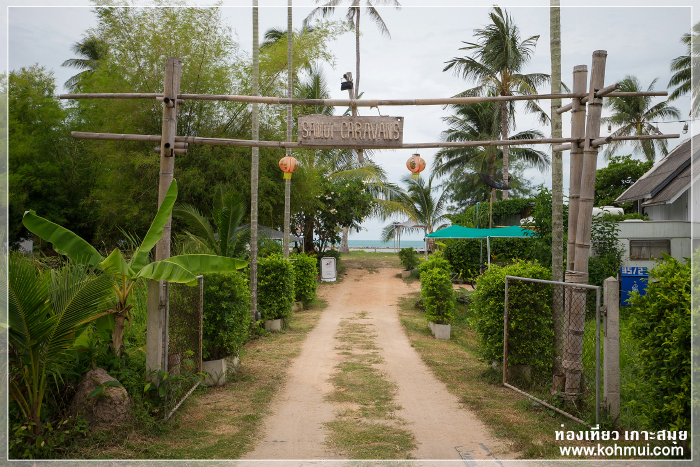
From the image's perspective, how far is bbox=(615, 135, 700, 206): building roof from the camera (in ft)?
46.5

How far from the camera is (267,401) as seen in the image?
643 cm

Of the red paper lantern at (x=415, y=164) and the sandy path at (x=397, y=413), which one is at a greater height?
the red paper lantern at (x=415, y=164)

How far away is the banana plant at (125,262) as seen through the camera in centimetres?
479

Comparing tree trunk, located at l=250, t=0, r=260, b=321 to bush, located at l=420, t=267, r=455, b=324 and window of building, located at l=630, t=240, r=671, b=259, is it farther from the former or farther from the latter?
window of building, located at l=630, t=240, r=671, b=259

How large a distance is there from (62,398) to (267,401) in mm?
2482

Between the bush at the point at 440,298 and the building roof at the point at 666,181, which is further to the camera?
the building roof at the point at 666,181

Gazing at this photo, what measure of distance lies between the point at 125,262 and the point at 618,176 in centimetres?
2474

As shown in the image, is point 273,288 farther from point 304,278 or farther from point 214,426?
point 214,426

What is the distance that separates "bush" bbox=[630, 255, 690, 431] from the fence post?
1.52ft

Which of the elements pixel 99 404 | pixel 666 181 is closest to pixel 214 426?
pixel 99 404

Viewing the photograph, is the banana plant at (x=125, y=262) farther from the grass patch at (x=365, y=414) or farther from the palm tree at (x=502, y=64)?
the palm tree at (x=502, y=64)

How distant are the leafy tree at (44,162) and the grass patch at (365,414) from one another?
12995 mm

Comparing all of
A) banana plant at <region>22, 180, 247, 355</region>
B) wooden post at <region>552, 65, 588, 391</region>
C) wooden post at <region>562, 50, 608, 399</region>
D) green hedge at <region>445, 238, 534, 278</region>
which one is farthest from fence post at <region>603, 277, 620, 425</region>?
green hedge at <region>445, 238, 534, 278</region>

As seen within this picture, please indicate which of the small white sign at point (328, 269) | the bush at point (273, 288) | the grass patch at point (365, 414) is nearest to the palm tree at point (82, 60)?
the small white sign at point (328, 269)
